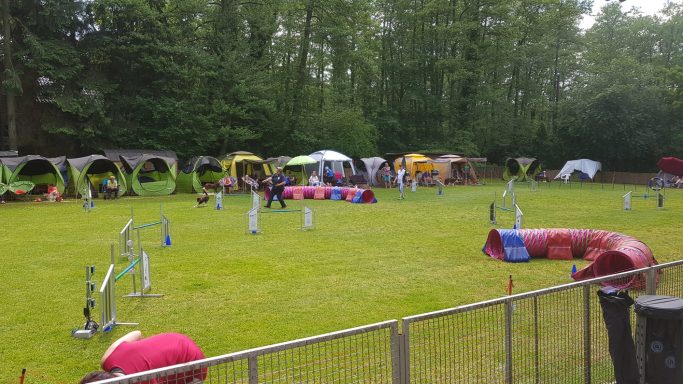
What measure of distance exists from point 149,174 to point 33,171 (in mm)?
6002

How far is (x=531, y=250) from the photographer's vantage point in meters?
11.9

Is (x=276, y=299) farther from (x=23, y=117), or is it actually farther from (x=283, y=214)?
(x=23, y=117)

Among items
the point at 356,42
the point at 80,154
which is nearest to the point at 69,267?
the point at 80,154

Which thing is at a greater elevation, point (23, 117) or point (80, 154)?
point (23, 117)

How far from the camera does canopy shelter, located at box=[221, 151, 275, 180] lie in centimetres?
3335

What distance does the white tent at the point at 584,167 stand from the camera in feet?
156

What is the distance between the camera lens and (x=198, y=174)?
34.0 m

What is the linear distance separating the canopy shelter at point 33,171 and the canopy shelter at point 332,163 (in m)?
14.2

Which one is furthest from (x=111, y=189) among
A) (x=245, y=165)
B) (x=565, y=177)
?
(x=565, y=177)

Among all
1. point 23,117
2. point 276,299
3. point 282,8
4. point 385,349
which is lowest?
point 276,299

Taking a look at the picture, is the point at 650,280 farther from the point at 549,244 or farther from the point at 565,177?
the point at 565,177

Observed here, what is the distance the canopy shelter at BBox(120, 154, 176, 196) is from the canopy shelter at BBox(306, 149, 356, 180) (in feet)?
28.8

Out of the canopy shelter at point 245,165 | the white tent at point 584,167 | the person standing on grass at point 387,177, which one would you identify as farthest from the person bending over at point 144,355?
the white tent at point 584,167

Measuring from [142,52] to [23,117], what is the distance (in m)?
8.67
